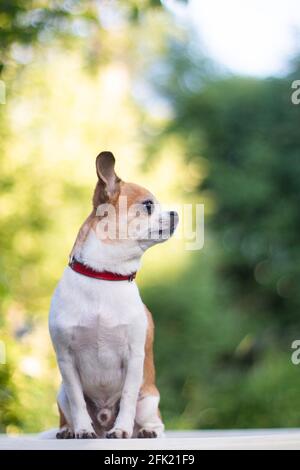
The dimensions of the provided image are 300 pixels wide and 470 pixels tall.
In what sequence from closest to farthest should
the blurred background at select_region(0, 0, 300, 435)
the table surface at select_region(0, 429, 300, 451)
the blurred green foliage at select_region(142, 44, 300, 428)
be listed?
the table surface at select_region(0, 429, 300, 451) → the blurred background at select_region(0, 0, 300, 435) → the blurred green foliage at select_region(142, 44, 300, 428)

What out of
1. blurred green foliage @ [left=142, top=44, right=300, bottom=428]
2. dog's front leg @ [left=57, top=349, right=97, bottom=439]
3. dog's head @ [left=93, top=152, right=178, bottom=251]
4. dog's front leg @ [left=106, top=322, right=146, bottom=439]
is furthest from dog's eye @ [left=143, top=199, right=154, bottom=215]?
blurred green foliage @ [left=142, top=44, right=300, bottom=428]

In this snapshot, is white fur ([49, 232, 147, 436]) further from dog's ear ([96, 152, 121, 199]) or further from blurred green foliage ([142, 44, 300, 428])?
blurred green foliage ([142, 44, 300, 428])

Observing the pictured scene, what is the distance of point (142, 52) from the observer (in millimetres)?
7184

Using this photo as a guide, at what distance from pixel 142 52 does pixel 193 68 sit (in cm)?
95

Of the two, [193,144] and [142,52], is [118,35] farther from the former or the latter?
[193,144]

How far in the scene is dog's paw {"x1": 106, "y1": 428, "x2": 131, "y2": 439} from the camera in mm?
1767

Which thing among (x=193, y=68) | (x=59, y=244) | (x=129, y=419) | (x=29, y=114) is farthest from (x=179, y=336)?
(x=129, y=419)

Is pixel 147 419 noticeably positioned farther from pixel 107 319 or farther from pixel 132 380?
pixel 107 319

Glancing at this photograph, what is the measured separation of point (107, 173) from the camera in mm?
1833

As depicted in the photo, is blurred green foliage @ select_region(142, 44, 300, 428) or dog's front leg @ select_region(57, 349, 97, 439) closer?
dog's front leg @ select_region(57, 349, 97, 439)

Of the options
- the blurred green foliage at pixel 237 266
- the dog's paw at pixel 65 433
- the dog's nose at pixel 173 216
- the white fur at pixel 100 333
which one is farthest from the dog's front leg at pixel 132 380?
the blurred green foliage at pixel 237 266

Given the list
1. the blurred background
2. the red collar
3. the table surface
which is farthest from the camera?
the blurred background

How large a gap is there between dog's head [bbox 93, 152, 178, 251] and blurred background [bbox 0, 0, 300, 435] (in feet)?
2.94

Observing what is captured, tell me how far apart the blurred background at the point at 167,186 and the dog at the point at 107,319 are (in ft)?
3.10
